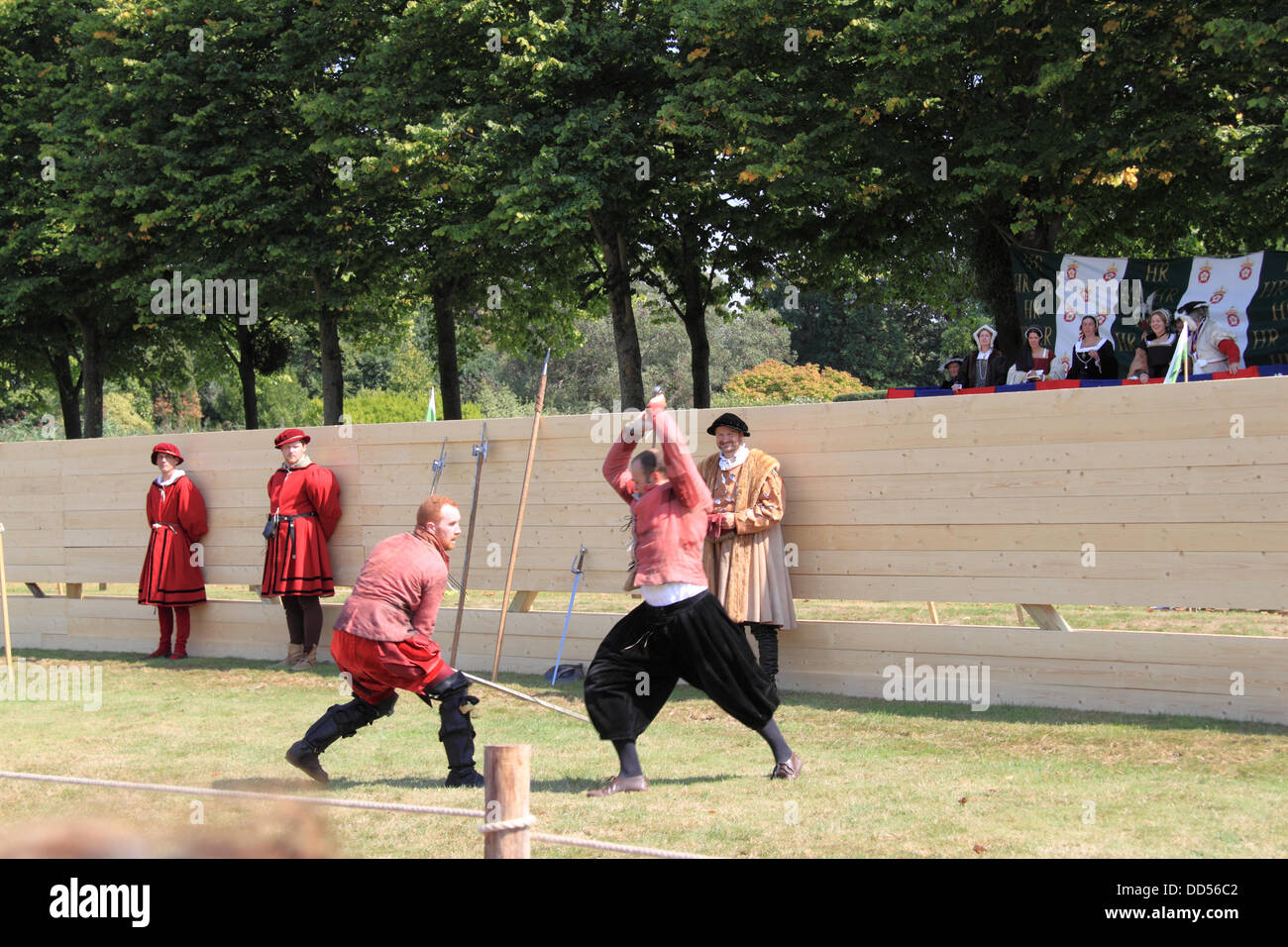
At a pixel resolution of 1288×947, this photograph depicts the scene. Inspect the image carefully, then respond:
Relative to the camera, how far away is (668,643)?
681cm

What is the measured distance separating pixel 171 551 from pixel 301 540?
5.95ft

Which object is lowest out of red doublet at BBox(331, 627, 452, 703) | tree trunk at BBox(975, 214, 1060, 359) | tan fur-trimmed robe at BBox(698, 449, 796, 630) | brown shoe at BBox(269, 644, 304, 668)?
brown shoe at BBox(269, 644, 304, 668)

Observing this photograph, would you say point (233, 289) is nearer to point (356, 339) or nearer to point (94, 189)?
point (94, 189)

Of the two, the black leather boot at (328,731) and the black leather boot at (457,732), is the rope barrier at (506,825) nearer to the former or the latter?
the black leather boot at (457,732)

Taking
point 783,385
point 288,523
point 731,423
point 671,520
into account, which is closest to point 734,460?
point 731,423

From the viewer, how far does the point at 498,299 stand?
90.1ft

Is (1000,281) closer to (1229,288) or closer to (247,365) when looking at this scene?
(1229,288)

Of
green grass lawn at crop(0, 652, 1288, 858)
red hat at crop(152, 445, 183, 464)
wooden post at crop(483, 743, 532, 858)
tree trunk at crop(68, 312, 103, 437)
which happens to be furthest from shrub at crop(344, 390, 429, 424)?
wooden post at crop(483, 743, 532, 858)

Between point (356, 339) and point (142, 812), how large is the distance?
2560cm

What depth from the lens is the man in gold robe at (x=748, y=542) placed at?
9102 mm

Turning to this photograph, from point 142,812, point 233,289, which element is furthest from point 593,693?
point 233,289

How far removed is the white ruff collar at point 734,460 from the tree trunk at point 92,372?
857 inches

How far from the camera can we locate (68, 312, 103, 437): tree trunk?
27562 mm

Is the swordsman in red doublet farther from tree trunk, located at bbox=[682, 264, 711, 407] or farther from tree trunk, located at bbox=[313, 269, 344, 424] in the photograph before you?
tree trunk, located at bbox=[313, 269, 344, 424]
